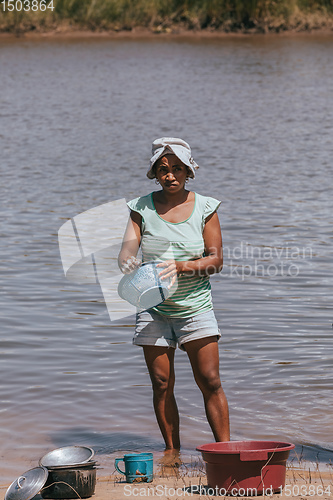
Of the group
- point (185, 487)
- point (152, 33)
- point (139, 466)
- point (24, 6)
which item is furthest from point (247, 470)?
point (152, 33)

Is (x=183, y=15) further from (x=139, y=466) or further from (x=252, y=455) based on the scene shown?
(x=252, y=455)

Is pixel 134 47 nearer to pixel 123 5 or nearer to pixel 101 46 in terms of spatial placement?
pixel 101 46

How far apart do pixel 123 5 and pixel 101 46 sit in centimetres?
735

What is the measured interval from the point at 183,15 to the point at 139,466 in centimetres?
4151

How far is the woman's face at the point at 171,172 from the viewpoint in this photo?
457 centimetres

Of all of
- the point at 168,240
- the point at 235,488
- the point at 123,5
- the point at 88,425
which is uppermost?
the point at 123,5

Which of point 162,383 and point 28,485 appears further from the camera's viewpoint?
point 162,383

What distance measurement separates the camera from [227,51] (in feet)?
113

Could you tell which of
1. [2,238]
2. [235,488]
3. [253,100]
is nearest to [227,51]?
[253,100]

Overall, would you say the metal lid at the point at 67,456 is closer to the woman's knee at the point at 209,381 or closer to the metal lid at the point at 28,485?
the metal lid at the point at 28,485

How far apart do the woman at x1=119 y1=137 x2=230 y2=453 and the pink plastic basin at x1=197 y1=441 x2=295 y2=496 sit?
54 centimetres

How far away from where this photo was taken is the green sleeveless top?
4.52 metres

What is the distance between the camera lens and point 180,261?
448 centimetres

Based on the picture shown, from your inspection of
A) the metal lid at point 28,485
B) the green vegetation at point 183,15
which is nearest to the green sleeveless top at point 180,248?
the metal lid at point 28,485
